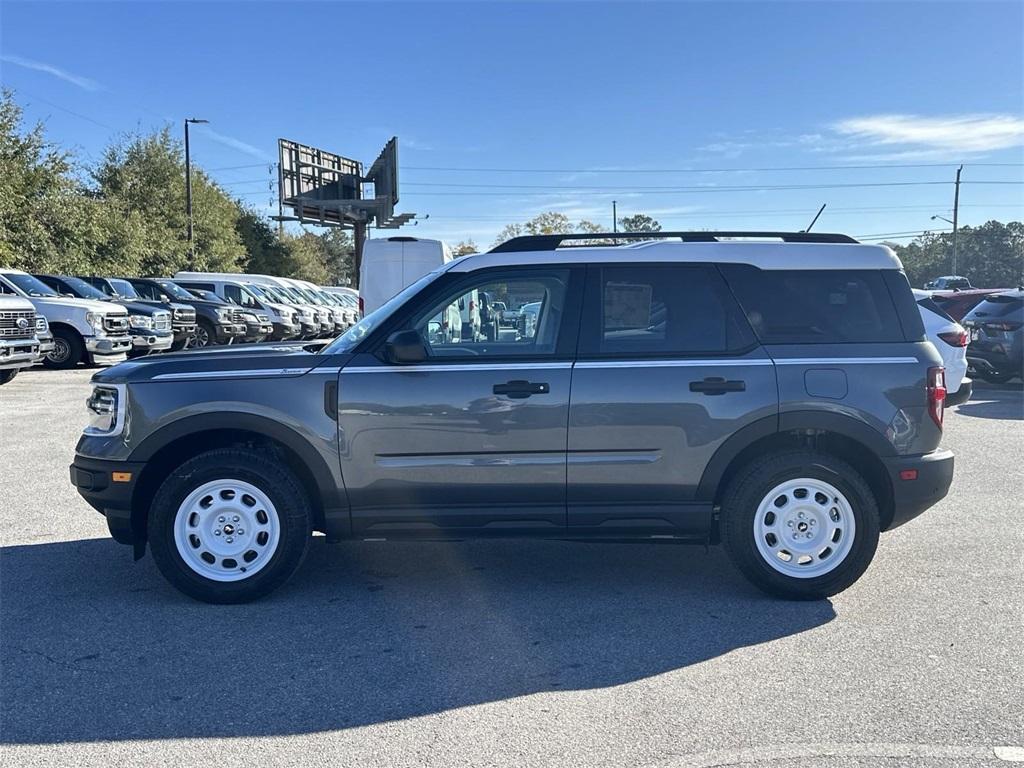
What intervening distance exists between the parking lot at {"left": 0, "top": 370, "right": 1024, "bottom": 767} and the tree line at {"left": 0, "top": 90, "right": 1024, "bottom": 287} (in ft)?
7.17

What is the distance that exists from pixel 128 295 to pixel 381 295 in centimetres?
797

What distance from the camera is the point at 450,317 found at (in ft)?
14.6

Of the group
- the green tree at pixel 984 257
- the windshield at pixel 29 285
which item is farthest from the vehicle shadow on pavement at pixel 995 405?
the green tree at pixel 984 257

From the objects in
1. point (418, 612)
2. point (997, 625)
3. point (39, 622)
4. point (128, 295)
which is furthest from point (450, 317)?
point (128, 295)

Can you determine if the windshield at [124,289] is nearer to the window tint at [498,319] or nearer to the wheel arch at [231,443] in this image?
the wheel arch at [231,443]

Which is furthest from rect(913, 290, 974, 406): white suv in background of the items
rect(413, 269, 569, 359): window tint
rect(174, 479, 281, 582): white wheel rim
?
rect(174, 479, 281, 582): white wheel rim

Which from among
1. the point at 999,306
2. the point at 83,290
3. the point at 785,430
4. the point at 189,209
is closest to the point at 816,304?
the point at 785,430

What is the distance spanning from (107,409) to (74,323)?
487 inches

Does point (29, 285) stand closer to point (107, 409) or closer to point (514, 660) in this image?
point (107, 409)

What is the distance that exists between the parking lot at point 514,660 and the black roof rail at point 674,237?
1.91 meters

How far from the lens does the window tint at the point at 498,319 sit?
438 centimetres

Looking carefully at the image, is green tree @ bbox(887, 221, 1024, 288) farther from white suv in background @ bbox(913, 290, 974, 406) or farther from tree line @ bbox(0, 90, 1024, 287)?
white suv in background @ bbox(913, 290, 974, 406)

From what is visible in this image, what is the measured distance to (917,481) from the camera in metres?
4.39

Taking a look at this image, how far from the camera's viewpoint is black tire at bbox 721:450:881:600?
4.36m
